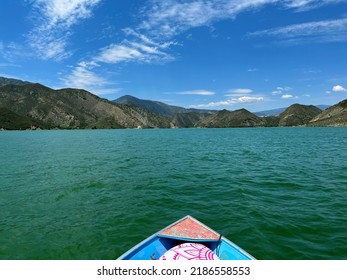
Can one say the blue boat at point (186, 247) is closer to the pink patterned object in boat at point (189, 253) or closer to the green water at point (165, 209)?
the pink patterned object in boat at point (189, 253)

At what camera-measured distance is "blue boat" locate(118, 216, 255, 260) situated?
10547mm

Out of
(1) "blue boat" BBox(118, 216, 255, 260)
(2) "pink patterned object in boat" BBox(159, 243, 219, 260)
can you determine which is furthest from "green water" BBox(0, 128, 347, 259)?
(2) "pink patterned object in boat" BBox(159, 243, 219, 260)

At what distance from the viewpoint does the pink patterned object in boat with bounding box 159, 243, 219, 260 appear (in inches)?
407

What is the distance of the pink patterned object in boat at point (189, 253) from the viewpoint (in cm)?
1034

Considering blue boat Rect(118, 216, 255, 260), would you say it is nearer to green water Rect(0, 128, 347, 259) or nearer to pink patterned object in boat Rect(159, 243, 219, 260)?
pink patterned object in boat Rect(159, 243, 219, 260)

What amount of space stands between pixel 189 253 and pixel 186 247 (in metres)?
0.53

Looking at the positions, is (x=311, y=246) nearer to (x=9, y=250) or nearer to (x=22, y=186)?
(x=9, y=250)

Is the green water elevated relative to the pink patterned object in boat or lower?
lower

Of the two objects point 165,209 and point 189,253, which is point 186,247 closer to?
point 189,253

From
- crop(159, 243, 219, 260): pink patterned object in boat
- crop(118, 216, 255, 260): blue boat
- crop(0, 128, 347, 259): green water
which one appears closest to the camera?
crop(159, 243, 219, 260): pink patterned object in boat

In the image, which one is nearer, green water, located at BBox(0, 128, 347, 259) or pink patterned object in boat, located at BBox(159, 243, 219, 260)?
pink patterned object in boat, located at BBox(159, 243, 219, 260)

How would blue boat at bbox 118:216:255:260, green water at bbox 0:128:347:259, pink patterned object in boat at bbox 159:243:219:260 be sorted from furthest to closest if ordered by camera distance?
green water at bbox 0:128:347:259 < blue boat at bbox 118:216:255:260 < pink patterned object in boat at bbox 159:243:219:260

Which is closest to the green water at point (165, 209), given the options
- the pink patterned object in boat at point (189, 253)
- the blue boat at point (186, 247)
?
the blue boat at point (186, 247)

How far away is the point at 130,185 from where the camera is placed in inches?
1072
